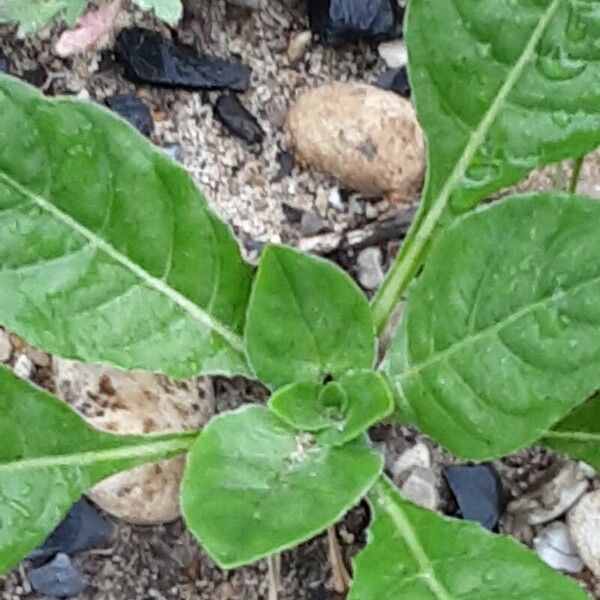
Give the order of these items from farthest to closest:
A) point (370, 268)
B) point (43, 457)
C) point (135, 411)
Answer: point (370, 268)
point (135, 411)
point (43, 457)

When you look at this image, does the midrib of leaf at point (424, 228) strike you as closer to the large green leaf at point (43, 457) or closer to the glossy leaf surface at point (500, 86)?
the glossy leaf surface at point (500, 86)

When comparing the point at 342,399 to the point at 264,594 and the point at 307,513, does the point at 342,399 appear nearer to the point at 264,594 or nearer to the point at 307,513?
the point at 307,513

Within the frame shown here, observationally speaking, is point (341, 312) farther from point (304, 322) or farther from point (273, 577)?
point (273, 577)

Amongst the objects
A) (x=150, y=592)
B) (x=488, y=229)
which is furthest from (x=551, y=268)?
(x=150, y=592)

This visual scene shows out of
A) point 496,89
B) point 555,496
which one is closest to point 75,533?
point 555,496

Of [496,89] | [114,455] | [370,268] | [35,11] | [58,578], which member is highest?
[496,89]

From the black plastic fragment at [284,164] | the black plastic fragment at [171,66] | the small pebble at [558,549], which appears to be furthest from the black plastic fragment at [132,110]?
the small pebble at [558,549]

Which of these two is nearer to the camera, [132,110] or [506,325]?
[506,325]
